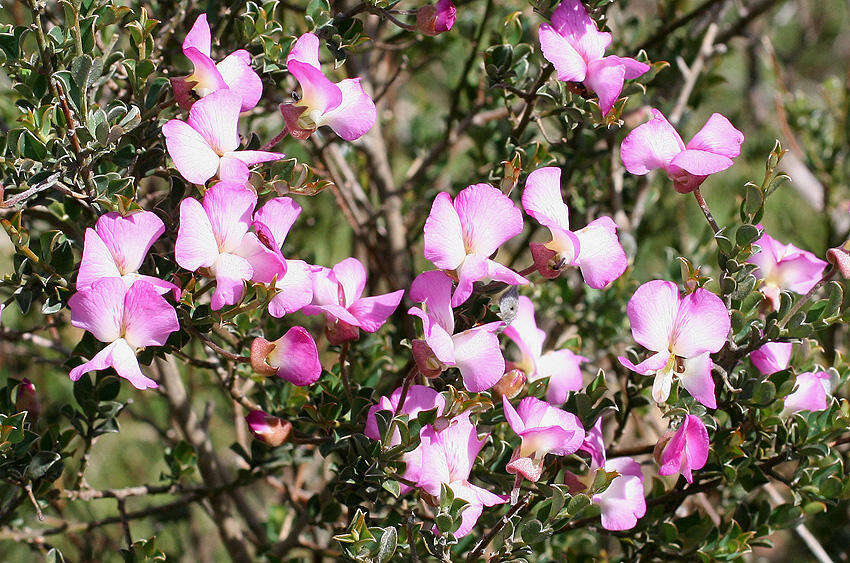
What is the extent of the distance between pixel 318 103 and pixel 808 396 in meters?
0.50

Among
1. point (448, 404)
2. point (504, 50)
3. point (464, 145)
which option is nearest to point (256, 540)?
point (448, 404)

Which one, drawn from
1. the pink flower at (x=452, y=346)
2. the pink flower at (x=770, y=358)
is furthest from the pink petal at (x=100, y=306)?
the pink flower at (x=770, y=358)

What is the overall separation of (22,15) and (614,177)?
42.6 inches

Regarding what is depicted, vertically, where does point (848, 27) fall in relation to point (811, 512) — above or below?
below

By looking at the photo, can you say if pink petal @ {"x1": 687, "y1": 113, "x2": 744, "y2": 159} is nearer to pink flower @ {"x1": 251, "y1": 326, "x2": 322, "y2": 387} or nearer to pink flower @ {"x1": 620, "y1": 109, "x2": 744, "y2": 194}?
pink flower @ {"x1": 620, "y1": 109, "x2": 744, "y2": 194}

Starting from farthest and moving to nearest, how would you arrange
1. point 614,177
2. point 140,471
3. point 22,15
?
1. point 140,471
2. point 22,15
3. point 614,177

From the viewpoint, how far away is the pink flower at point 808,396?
0.74 meters

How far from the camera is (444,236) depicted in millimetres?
612

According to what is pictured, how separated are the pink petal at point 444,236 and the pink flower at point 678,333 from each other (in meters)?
0.15

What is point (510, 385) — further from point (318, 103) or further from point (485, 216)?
point (318, 103)

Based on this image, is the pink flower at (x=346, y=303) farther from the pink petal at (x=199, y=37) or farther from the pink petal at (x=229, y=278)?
the pink petal at (x=199, y=37)

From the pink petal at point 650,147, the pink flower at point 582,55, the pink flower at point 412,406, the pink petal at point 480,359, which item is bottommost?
the pink flower at point 412,406

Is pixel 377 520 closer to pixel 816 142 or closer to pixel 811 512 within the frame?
pixel 811 512

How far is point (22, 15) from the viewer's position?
148 centimetres
